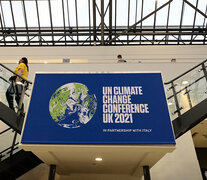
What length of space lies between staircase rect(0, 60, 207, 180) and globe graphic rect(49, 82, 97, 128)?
128 cm

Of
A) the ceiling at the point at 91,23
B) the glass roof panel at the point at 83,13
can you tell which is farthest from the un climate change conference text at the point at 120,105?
the glass roof panel at the point at 83,13

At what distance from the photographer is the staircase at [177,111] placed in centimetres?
573

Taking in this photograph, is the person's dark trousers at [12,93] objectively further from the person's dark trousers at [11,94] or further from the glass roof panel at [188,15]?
the glass roof panel at [188,15]

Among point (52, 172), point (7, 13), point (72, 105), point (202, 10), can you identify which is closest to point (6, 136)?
point (52, 172)

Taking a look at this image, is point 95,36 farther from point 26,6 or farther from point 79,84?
point 79,84

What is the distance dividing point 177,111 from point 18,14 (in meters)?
15.8

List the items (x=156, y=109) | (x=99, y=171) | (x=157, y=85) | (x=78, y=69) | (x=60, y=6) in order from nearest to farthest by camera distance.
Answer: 1. (x=156, y=109)
2. (x=157, y=85)
3. (x=99, y=171)
4. (x=78, y=69)
5. (x=60, y=6)

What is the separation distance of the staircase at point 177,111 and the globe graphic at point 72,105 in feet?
4.19

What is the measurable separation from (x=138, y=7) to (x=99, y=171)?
537 inches

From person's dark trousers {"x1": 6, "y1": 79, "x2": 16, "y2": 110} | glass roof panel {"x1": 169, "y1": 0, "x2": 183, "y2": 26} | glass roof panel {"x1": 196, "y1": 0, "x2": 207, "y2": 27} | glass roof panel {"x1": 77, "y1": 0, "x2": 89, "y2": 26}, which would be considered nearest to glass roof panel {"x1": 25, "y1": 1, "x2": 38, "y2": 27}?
glass roof panel {"x1": 77, "y1": 0, "x2": 89, "y2": 26}

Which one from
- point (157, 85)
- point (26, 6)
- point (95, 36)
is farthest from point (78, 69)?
point (157, 85)

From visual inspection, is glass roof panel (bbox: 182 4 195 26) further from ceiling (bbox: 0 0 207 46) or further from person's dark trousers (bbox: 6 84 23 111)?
person's dark trousers (bbox: 6 84 23 111)

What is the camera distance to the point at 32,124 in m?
5.23

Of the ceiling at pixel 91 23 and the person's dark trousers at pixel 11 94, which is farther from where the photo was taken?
the ceiling at pixel 91 23
